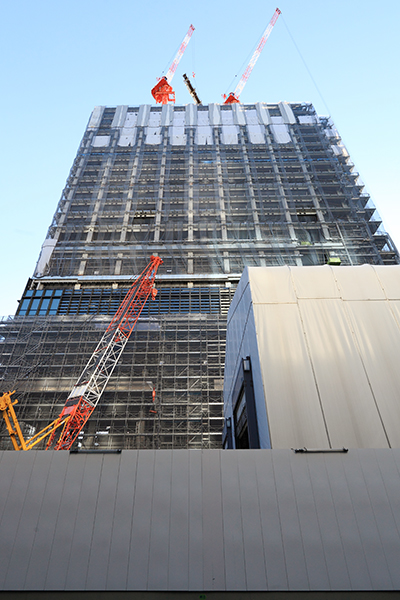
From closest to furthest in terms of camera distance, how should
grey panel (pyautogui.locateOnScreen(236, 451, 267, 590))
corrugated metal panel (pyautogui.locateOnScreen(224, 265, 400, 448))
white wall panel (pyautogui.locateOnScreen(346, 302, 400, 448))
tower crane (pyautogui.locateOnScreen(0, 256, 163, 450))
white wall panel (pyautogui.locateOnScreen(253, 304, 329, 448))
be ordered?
grey panel (pyautogui.locateOnScreen(236, 451, 267, 590)), white wall panel (pyautogui.locateOnScreen(253, 304, 329, 448)), corrugated metal panel (pyautogui.locateOnScreen(224, 265, 400, 448)), white wall panel (pyautogui.locateOnScreen(346, 302, 400, 448)), tower crane (pyautogui.locateOnScreen(0, 256, 163, 450))

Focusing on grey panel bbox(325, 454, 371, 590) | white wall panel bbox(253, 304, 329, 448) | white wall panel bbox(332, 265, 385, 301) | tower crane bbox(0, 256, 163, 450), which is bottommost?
grey panel bbox(325, 454, 371, 590)

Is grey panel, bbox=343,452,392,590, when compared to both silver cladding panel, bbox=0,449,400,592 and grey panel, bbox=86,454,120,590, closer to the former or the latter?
silver cladding panel, bbox=0,449,400,592

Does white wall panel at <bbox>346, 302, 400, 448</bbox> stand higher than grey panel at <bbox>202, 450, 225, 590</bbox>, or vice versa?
white wall panel at <bbox>346, 302, 400, 448</bbox>

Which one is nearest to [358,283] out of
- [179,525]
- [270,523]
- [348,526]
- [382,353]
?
[382,353]

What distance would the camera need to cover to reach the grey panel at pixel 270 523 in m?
6.15

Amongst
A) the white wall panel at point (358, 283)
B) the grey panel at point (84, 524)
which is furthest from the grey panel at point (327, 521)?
the white wall panel at point (358, 283)

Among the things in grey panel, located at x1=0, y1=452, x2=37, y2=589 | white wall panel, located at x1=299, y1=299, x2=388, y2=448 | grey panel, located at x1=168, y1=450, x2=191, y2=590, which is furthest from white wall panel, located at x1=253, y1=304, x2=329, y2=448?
grey panel, located at x1=0, y1=452, x2=37, y2=589

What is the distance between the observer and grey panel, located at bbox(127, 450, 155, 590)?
20.2 feet

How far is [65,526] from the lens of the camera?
260 inches

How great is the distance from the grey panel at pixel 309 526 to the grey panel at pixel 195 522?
72.8 inches

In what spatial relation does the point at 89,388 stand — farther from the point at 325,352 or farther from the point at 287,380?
the point at 325,352

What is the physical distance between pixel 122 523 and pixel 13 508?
2.13m

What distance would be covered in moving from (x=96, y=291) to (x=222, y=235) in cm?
1445

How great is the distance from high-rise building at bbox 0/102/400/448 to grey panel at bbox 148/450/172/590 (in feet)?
36.8
